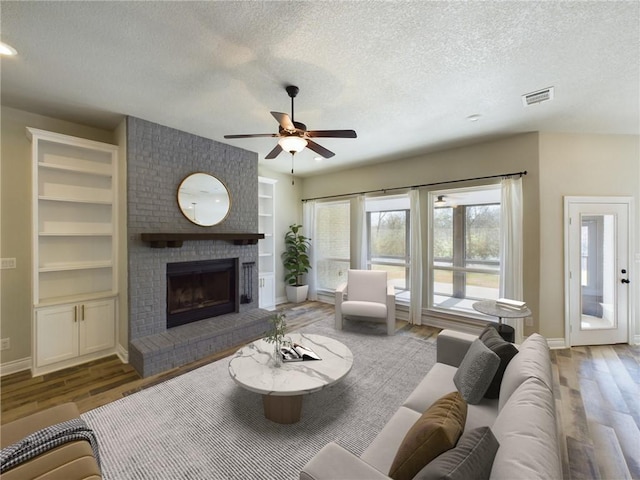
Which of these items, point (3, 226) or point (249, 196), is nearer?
point (3, 226)

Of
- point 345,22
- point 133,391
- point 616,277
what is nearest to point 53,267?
point 133,391

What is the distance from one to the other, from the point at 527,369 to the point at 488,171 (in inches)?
131

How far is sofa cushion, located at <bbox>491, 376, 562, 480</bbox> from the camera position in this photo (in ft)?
2.69

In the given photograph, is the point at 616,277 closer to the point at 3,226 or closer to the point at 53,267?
the point at 53,267

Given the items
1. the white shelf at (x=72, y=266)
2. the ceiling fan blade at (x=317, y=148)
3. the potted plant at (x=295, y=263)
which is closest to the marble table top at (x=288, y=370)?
the ceiling fan blade at (x=317, y=148)

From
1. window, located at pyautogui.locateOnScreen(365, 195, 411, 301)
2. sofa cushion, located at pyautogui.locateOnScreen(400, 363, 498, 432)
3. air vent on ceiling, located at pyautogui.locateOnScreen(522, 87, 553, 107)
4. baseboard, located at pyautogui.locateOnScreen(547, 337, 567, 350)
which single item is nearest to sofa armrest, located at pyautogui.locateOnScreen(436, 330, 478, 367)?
sofa cushion, located at pyautogui.locateOnScreen(400, 363, 498, 432)

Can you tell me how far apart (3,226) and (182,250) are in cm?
175

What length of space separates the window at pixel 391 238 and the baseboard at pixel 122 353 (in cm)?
398

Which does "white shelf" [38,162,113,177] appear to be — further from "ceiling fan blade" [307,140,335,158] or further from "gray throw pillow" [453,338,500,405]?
"gray throw pillow" [453,338,500,405]

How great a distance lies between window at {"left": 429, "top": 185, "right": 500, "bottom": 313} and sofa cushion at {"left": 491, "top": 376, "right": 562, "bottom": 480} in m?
3.18

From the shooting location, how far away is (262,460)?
177 cm

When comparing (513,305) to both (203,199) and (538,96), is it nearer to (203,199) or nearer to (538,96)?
(538,96)

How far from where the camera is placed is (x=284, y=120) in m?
2.14

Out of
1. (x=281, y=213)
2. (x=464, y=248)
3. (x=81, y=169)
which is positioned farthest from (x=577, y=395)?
(x=81, y=169)
